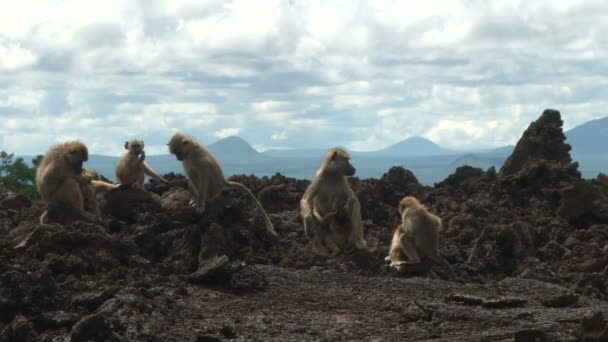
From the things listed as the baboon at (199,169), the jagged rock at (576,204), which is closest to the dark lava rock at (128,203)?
the baboon at (199,169)

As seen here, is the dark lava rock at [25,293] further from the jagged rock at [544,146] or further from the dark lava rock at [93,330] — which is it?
the jagged rock at [544,146]

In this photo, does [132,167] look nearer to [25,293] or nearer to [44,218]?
[44,218]

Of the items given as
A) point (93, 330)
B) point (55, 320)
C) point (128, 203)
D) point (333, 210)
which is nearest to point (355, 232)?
point (333, 210)

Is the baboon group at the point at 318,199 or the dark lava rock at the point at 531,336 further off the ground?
the baboon group at the point at 318,199

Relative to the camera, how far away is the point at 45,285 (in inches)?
504

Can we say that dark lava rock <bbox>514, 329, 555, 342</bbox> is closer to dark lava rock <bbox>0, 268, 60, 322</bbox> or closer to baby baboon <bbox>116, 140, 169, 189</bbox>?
dark lava rock <bbox>0, 268, 60, 322</bbox>

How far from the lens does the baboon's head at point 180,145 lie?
21000mm

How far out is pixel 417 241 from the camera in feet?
58.3

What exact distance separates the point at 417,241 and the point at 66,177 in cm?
629

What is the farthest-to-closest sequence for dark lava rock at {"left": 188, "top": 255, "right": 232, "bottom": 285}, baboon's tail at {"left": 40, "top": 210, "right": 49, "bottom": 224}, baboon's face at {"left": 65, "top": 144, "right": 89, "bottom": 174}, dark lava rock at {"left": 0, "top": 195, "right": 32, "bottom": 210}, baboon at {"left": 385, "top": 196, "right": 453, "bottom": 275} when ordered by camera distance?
dark lava rock at {"left": 0, "top": 195, "right": 32, "bottom": 210}
baboon's face at {"left": 65, "top": 144, "right": 89, "bottom": 174}
baboon's tail at {"left": 40, "top": 210, "right": 49, "bottom": 224}
baboon at {"left": 385, "top": 196, "right": 453, "bottom": 275}
dark lava rock at {"left": 188, "top": 255, "right": 232, "bottom": 285}

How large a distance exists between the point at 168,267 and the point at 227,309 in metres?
3.07

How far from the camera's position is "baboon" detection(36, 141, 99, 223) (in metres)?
19.0

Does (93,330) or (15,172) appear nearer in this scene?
(93,330)

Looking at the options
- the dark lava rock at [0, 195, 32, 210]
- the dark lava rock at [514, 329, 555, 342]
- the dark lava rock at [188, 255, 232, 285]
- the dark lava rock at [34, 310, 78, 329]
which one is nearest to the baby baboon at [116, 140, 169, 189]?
the dark lava rock at [0, 195, 32, 210]
